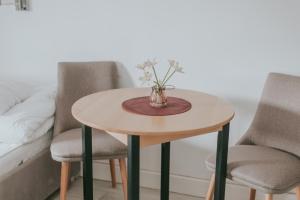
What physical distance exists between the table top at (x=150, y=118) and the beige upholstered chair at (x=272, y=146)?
0.30 m

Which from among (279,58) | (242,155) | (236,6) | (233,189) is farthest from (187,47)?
(233,189)

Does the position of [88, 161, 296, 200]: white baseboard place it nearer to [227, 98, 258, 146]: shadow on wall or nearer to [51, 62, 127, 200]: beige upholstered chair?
[51, 62, 127, 200]: beige upholstered chair

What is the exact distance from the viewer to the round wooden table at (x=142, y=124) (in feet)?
5.68

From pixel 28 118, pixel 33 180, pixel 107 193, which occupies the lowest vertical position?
pixel 107 193

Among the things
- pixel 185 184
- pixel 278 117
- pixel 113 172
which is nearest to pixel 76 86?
pixel 113 172

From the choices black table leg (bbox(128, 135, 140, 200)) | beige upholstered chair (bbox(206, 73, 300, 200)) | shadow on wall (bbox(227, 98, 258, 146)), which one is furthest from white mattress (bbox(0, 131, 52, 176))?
shadow on wall (bbox(227, 98, 258, 146))

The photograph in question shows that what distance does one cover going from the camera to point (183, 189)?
2.79m

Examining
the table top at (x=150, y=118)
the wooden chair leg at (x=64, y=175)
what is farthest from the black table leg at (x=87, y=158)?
the wooden chair leg at (x=64, y=175)

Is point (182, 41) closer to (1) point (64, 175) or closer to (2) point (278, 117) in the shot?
(2) point (278, 117)

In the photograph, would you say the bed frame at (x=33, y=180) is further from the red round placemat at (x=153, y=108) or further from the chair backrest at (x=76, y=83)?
the red round placemat at (x=153, y=108)

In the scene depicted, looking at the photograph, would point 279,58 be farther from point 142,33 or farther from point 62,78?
point 62,78

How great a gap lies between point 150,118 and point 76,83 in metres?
0.98

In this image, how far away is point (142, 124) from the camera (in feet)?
5.88

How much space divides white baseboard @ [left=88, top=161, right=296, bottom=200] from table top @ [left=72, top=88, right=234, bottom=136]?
2.41 ft
